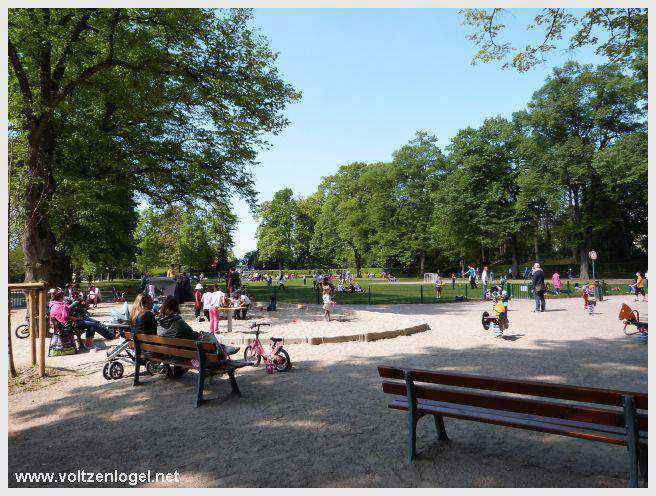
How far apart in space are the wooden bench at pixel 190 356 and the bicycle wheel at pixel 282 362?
130 centimetres

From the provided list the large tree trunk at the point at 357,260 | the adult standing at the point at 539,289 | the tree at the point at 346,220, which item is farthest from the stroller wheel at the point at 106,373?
the large tree trunk at the point at 357,260

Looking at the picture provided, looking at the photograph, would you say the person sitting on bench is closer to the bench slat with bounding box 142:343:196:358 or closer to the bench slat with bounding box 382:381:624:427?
the bench slat with bounding box 142:343:196:358

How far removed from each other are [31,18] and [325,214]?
54.2 metres

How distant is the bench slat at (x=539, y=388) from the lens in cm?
321

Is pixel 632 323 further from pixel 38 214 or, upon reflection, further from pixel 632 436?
pixel 38 214

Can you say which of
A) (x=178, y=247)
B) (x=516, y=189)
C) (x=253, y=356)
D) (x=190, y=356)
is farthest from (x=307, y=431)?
(x=178, y=247)

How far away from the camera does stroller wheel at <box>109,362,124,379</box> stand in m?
7.57

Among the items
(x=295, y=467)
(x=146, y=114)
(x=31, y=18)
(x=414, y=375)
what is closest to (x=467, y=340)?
(x=414, y=375)

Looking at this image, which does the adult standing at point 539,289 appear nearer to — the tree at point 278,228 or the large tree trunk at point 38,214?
the large tree trunk at point 38,214

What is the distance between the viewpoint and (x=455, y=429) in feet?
15.8

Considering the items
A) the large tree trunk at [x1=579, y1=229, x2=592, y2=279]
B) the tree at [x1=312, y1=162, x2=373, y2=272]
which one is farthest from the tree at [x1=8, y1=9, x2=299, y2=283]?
the tree at [x1=312, y1=162, x2=373, y2=272]

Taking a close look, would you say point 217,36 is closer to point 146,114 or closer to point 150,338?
point 146,114

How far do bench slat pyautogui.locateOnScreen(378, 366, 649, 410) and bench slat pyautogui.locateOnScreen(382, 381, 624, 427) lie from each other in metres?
0.08

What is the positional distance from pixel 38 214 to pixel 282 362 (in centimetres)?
1102
